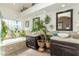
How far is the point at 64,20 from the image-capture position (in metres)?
1.70

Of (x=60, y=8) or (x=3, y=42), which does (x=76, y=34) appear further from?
(x=3, y=42)

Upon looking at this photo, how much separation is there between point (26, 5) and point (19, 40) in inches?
21.0

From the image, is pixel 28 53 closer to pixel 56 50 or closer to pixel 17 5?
pixel 56 50

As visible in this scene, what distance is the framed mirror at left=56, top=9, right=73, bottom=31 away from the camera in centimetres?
165

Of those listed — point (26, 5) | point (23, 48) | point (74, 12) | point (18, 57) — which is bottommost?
point (18, 57)

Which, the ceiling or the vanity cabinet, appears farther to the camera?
the ceiling

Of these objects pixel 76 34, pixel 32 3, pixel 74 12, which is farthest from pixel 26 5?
pixel 76 34

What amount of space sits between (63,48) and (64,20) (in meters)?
0.40

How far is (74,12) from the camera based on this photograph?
1631mm

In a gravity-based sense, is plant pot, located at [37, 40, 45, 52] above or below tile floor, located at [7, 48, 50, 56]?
above

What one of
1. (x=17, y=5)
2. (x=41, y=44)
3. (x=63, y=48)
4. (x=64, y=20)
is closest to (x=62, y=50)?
(x=63, y=48)

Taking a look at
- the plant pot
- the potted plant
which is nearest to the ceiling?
the potted plant

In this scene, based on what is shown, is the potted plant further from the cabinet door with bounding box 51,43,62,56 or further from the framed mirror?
the cabinet door with bounding box 51,43,62,56

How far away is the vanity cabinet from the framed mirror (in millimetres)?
209
